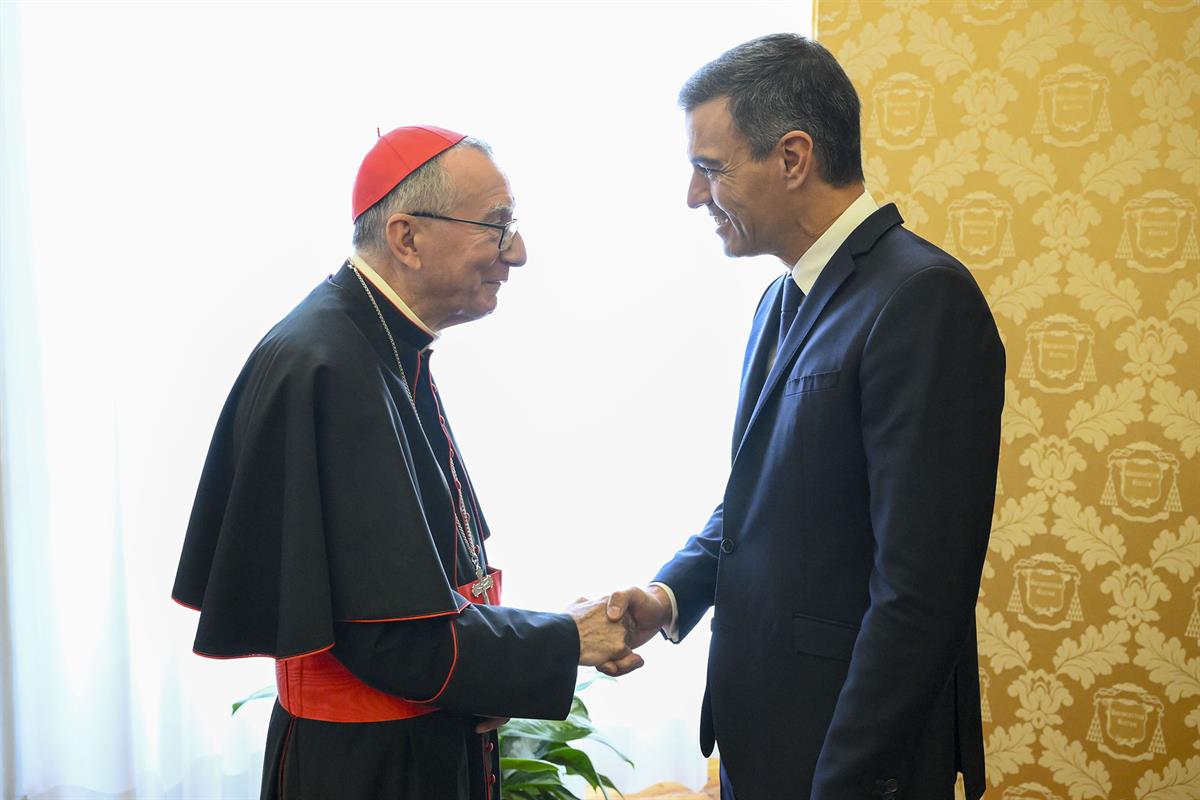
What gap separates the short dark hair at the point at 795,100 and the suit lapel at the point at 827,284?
0.10 meters

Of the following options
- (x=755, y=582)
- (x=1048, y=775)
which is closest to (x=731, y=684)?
(x=755, y=582)

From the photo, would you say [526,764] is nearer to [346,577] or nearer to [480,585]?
[480,585]

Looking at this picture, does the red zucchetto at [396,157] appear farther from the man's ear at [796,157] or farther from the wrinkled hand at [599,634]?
the wrinkled hand at [599,634]

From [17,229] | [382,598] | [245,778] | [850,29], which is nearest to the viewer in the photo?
[382,598]

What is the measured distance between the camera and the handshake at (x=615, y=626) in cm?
180

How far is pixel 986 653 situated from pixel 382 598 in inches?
80.8

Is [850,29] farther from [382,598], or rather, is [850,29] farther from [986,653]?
[382,598]

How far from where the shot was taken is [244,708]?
3201 millimetres

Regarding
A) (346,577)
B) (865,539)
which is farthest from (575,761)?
(865,539)

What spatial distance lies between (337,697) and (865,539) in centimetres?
90

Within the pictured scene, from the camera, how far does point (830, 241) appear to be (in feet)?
5.18

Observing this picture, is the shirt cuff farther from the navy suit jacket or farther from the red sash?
the red sash

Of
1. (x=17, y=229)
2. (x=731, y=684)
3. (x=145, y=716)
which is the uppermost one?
(x=17, y=229)

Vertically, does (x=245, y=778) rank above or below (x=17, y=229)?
below
